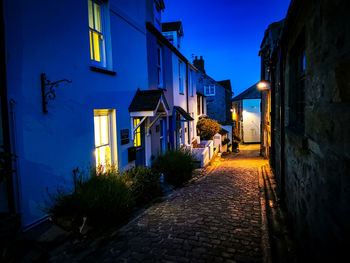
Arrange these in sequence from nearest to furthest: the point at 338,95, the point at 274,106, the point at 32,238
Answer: the point at 338,95 < the point at 32,238 < the point at 274,106

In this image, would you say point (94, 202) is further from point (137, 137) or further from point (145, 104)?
point (137, 137)

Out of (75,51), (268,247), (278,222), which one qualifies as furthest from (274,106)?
(75,51)

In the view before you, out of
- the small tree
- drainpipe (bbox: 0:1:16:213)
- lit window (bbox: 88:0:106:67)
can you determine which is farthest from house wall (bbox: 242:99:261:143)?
drainpipe (bbox: 0:1:16:213)

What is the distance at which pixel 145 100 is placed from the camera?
8102mm

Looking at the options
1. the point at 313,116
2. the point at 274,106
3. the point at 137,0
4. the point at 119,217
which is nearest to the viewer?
the point at 313,116

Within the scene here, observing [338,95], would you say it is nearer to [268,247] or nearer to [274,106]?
[268,247]

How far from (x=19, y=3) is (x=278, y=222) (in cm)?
661

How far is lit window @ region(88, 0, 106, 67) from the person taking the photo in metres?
6.47

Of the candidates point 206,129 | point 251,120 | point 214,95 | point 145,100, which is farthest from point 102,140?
point 251,120

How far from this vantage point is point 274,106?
1084 cm

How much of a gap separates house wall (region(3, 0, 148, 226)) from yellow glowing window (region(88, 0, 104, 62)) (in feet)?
1.01

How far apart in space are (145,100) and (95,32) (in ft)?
8.31

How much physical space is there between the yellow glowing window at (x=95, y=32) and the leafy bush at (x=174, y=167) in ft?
14.5

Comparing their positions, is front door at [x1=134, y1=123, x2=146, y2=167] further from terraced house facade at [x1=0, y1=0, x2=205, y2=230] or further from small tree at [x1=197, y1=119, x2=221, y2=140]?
small tree at [x1=197, y1=119, x2=221, y2=140]
